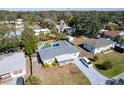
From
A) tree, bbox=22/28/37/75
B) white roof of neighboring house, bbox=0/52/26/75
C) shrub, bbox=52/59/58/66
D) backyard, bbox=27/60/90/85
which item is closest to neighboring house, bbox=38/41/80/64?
shrub, bbox=52/59/58/66

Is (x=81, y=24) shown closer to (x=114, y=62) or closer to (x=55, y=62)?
(x=114, y=62)

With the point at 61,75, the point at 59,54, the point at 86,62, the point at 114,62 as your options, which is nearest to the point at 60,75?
the point at 61,75

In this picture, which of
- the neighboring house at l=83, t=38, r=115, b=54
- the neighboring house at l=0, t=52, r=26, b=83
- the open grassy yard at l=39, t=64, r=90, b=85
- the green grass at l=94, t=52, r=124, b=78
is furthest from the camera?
the neighboring house at l=83, t=38, r=115, b=54

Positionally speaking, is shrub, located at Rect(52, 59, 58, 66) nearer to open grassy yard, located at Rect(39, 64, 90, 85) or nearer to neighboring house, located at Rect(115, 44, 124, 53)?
open grassy yard, located at Rect(39, 64, 90, 85)

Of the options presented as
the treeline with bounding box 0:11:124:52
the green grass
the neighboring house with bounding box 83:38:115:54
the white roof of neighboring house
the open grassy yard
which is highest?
the treeline with bounding box 0:11:124:52

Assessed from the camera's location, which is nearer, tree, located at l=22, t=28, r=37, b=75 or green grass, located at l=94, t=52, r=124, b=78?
green grass, located at l=94, t=52, r=124, b=78

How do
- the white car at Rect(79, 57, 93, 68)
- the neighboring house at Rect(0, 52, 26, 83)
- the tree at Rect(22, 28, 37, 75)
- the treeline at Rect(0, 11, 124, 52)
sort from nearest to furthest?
the neighboring house at Rect(0, 52, 26, 83), the white car at Rect(79, 57, 93, 68), the tree at Rect(22, 28, 37, 75), the treeline at Rect(0, 11, 124, 52)
